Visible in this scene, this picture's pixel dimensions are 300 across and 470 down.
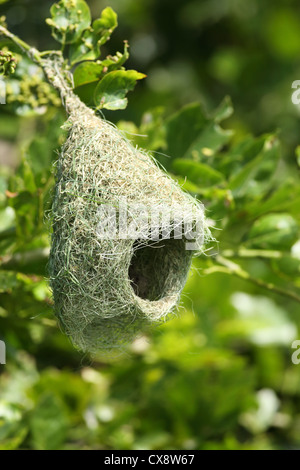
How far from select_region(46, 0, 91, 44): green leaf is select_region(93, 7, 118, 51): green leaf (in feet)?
0.09

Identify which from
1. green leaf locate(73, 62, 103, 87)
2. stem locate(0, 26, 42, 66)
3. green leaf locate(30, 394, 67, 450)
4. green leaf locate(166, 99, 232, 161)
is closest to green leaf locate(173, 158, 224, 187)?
green leaf locate(166, 99, 232, 161)

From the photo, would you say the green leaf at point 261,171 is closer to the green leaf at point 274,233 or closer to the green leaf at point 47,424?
the green leaf at point 274,233

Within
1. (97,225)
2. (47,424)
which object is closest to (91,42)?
(97,225)

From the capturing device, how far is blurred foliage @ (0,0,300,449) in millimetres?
1931

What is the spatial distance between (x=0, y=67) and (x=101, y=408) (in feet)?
5.17

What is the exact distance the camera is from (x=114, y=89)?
1.56 metres

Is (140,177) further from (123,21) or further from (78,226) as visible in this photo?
(123,21)

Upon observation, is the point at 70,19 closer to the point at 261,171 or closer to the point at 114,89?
the point at 114,89

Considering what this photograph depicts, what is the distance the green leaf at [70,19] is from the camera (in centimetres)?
157

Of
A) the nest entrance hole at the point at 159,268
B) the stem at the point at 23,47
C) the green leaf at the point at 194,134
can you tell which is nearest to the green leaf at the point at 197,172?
the green leaf at the point at 194,134

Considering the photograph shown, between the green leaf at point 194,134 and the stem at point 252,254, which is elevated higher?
the green leaf at point 194,134

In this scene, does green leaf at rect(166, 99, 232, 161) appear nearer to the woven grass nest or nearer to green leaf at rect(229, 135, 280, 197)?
green leaf at rect(229, 135, 280, 197)

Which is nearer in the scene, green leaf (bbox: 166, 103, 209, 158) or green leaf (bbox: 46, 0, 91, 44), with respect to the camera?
green leaf (bbox: 46, 0, 91, 44)

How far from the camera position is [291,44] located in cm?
418
